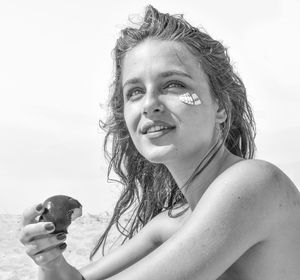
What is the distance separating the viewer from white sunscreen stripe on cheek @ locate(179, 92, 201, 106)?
2.60 meters

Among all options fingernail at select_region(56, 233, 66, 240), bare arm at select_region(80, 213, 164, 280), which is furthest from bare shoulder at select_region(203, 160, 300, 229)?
bare arm at select_region(80, 213, 164, 280)

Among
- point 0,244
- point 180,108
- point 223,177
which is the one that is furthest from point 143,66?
point 0,244

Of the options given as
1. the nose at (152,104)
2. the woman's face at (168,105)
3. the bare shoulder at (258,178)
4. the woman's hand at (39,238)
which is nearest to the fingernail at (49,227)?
the woman's hand at (39,238)

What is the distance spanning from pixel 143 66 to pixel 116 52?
16.1 inches

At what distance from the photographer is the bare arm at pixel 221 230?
89.0 inches

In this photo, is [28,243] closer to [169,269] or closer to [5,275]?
[169,269]

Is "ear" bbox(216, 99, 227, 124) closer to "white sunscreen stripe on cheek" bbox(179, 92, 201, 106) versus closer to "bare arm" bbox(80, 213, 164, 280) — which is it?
"white sunscreen stripe on cheek" bbox(179, 92, 201, 106)

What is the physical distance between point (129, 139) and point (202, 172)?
27.6 inches

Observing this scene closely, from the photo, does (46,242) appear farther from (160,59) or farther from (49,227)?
(160,59)

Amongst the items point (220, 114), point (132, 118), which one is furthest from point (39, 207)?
point (220, 114)

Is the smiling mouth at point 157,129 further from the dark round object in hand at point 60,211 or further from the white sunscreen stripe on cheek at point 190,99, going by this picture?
the dark round object in hand at point 60,211

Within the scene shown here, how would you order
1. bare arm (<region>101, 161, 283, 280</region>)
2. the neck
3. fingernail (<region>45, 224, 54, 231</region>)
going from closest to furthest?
bare arm (<region>101, 161, 283, 280</region>)
fingernail (<region>45, 224, 54, 231</region>)
the neck

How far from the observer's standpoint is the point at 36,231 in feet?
8.32

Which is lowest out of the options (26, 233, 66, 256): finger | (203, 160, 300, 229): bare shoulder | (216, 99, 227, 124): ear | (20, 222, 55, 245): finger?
(26, 233, 66, 256): finger
